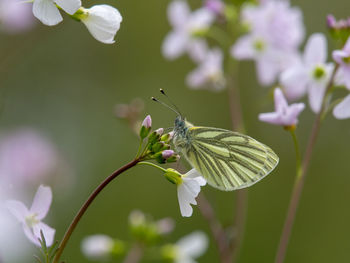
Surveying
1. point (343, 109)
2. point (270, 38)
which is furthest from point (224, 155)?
point (270, 38)

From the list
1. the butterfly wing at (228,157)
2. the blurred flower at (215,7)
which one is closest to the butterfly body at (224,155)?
the butterfly wing at (228,157)

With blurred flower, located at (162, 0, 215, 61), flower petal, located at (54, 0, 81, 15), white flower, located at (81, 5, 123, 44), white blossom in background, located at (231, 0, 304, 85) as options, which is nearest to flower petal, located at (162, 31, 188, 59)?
blurred flower, located at (162, 0, 215, 61)

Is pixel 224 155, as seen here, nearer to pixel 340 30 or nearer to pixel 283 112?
pixel 283 112

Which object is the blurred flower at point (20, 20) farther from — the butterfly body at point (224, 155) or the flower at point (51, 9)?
the flower at point (51, 9)

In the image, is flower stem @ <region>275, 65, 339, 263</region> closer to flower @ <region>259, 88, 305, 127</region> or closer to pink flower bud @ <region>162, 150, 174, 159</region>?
flower @ <region>259, 88, 305, 127</region>

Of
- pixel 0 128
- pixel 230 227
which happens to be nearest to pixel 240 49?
pixel 230 227

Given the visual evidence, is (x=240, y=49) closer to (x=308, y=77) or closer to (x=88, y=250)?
(x=308, y=77)

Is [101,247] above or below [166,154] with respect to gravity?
below
